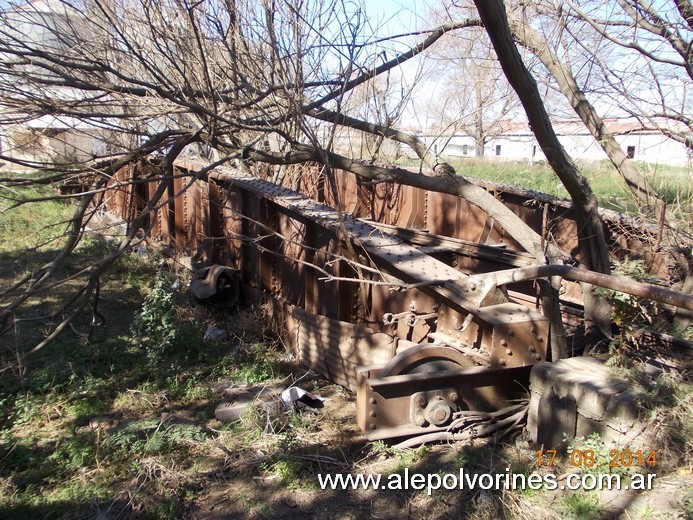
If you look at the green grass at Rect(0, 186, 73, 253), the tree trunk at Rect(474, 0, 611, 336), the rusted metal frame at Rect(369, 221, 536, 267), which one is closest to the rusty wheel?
the tree trunk at Rect(474, 0, 611, 336)

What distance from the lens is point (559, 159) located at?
439 centimetres

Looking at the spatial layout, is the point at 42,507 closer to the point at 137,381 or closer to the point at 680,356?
the point at 137,381

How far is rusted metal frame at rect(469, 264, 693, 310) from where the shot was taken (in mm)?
3012

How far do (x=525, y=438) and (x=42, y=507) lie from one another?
10.6 feet

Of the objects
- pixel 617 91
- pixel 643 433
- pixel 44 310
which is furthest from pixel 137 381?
pixel 617 91

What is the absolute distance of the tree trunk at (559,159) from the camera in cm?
367

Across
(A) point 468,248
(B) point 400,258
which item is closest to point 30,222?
(A) point 468,248

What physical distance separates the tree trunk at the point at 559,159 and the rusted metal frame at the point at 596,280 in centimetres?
99

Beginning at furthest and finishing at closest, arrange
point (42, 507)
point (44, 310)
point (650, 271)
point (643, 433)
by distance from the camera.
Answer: point (44, 310) < point (650, 271) < point (42, 507) < point (643, 433)

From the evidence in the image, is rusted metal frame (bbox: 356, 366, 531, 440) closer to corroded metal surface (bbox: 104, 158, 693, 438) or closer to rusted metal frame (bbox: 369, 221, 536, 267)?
corroded metal surface (bbox: 104, 158, 693, 438)

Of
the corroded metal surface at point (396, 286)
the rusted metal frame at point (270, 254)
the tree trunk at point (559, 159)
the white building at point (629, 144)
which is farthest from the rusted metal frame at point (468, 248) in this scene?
the rusted metal frame at point (270, 254)

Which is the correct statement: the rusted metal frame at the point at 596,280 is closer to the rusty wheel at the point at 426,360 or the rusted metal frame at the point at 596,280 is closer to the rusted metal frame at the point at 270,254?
the rusty wheel at the point at 426,360

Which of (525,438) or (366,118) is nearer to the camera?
(525,438)

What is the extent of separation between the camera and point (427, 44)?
596 cm
